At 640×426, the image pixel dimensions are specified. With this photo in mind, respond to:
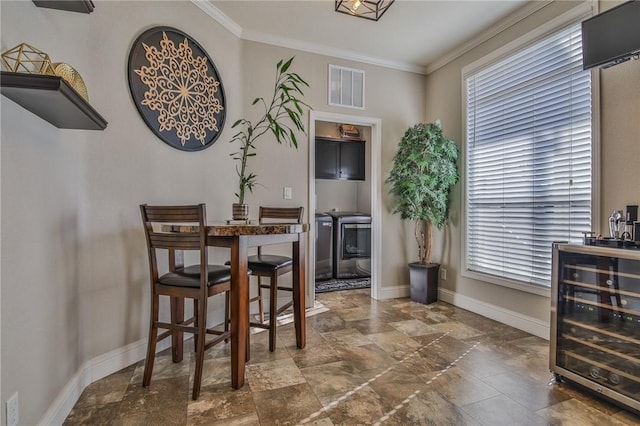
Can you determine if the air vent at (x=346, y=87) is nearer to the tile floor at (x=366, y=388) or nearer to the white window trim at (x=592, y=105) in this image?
the white window trim at (x=592, y=105)

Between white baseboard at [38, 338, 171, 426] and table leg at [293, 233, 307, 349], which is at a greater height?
table leg at [293, 233, 307, 349]

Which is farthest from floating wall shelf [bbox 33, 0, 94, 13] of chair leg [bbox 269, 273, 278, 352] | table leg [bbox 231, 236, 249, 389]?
chair leg [bbox 269, 273, 278, 352]

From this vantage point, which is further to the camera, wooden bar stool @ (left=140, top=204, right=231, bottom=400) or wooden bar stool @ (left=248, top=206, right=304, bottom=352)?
wooden bar stool @ (left=248, top=206, right=304, bottom=352)

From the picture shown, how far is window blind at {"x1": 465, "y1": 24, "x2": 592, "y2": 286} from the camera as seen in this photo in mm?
2412

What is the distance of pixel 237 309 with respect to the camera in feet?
6.01

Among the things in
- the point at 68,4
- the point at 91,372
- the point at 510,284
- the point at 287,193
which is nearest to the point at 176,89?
the point at 68,4

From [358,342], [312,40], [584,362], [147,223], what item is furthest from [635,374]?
[312,40]

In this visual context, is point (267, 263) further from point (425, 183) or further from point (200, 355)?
point (425, 183)

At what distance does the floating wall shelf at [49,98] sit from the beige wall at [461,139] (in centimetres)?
311

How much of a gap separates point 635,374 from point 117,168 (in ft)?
10.4

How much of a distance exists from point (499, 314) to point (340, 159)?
10.1 ft

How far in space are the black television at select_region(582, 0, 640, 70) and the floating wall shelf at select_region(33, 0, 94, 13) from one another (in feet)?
9.74

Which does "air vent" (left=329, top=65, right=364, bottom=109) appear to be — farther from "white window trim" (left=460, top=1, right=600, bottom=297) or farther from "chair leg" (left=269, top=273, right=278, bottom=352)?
"chair leg" (left=269, top=273, right=278, bottom=352)

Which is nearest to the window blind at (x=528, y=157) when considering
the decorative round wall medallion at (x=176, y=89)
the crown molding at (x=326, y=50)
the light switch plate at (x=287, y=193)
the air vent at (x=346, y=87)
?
the crown molding at (x=326, y=50)
